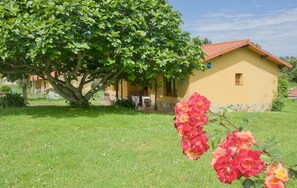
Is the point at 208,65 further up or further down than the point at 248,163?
further up

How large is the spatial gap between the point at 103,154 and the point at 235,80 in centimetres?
1482

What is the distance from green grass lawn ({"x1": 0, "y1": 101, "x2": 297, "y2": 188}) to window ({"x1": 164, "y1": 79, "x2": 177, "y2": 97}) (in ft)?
26.0

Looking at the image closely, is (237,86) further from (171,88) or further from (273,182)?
(273,182)

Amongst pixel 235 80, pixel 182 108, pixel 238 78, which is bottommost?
pixel 182 108

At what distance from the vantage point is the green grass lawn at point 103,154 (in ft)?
22.1

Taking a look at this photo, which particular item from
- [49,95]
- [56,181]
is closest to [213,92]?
[56,181]

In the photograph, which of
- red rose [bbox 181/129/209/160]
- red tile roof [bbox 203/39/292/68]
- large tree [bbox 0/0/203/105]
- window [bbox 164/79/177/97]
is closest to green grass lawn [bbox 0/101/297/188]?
red rose [bbox 181/129/209/160]

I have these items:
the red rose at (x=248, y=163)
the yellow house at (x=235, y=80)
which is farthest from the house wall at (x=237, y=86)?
the red rose at (x=248, y=163)

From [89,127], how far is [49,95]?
93.8ft

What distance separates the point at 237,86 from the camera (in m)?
21.4

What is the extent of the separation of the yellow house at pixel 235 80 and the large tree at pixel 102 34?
7.99 feet

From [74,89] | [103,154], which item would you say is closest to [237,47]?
[74,89]

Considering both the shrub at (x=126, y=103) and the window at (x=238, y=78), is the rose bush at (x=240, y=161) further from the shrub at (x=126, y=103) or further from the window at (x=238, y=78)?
the shrub at (x=126, y=103)

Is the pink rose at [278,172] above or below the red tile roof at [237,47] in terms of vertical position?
below
